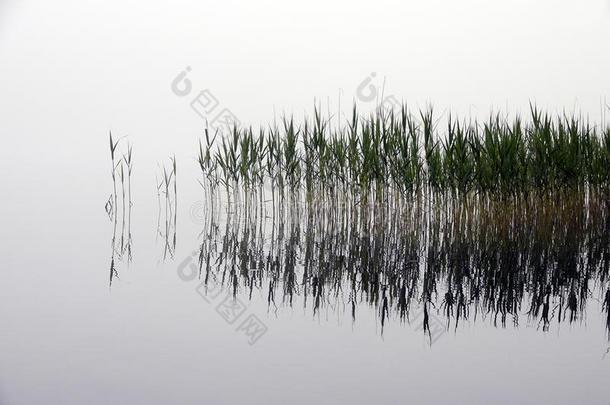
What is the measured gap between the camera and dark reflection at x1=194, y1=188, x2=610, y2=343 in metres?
3.52

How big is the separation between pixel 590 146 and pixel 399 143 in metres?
1.81

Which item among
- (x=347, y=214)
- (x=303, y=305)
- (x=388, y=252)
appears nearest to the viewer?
(x=303, y=305)

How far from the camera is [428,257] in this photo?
4.64 metres

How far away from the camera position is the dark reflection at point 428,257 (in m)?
3.52

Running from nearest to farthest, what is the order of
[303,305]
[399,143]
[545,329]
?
[545,329] < [303,305] < [399,143]

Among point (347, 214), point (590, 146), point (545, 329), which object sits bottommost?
point (545, 329)

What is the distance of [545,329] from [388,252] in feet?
5.91

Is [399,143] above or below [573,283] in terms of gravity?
above

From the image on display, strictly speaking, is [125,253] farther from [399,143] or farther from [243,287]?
[399,143]

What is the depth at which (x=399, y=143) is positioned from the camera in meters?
6.02

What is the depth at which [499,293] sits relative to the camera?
3701mm

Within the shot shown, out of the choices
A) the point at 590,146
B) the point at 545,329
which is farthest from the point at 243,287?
the point at 590,146

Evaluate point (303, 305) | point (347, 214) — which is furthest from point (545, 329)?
point (347, 214)

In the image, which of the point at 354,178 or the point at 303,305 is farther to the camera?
the point at 354,178
